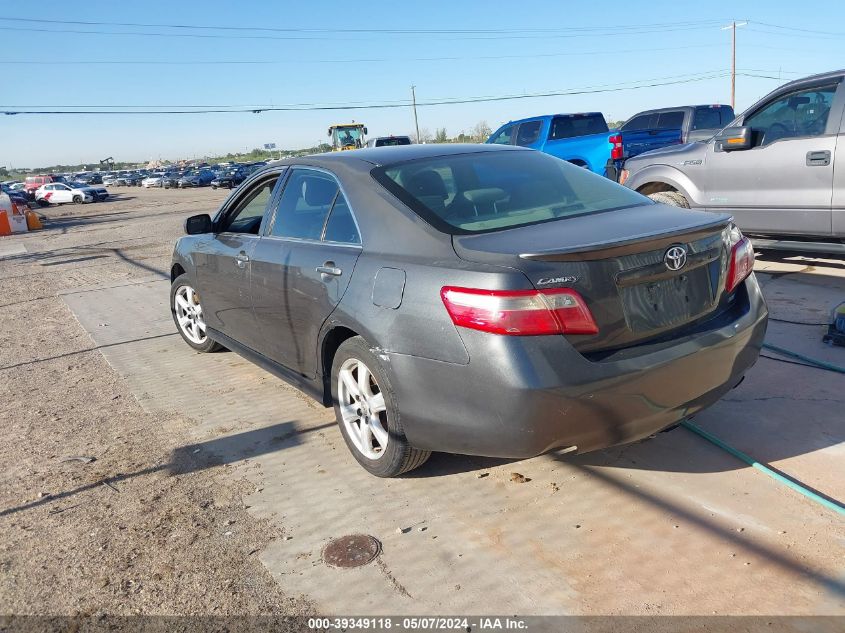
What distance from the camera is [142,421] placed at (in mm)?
4715

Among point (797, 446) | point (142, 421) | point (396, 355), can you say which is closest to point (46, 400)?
point (142, 421)

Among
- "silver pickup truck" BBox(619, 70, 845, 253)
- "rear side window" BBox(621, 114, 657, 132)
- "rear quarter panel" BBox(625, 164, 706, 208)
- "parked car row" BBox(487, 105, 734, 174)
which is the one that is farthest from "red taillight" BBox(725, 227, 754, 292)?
"rear side window" BBox(621, 114, 657, 132)

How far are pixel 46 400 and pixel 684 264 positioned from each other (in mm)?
4608

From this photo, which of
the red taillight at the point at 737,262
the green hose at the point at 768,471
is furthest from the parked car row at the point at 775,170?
the green hose at the point at 768,471

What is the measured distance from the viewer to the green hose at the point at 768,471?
3.05 meters

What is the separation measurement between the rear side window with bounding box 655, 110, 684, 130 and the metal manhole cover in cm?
1461

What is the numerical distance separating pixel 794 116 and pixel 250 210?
511 cm

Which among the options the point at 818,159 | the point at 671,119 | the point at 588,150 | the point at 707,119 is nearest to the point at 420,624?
the point at 818,159

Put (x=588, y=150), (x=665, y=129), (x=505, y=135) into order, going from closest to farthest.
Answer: (x=588, y=150) < (x=665, y=129) < (x=505, y=135)

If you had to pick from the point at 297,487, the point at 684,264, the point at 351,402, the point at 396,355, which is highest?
the point at 684,264

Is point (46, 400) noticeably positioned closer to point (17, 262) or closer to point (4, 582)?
point (4, 582)

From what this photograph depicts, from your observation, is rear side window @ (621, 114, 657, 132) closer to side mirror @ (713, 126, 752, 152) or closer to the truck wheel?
the truck wheel

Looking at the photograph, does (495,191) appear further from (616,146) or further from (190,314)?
(616,146)

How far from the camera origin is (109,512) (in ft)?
11.5
